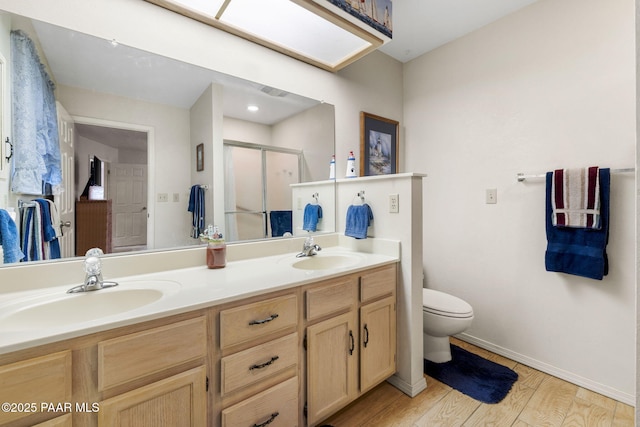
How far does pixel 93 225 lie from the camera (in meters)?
1.23

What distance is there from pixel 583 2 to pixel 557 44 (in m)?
0.23

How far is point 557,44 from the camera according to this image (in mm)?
1780

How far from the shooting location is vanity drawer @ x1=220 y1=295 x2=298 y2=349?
3.21 ft

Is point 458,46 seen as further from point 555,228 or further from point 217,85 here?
point 217,85

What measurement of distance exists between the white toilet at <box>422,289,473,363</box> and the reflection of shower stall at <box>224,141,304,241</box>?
1140 millimetres

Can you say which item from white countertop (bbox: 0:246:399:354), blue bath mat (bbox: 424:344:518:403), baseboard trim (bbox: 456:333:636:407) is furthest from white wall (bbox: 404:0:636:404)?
white countertop (bbox: 0:246:399:354)

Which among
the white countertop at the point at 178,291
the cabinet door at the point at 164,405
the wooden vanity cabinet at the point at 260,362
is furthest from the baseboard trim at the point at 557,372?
the cabinet door at the point at 164,405

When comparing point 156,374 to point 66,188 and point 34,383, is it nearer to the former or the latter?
point 34,383

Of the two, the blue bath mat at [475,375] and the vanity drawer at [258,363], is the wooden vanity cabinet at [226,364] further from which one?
the blue bath mat at [475,375]

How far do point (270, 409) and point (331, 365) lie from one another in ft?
1.12

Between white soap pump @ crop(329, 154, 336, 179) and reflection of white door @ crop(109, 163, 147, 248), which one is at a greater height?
white soap pump @ crop(329, 154, 336, 179)

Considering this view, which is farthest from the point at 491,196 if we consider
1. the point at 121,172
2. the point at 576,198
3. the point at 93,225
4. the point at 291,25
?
the point at 93,225

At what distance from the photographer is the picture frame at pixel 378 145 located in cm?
231

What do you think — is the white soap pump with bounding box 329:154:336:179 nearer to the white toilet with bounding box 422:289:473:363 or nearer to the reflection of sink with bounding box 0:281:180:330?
the white toilet with bounding box 422:289:473:363
